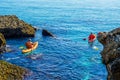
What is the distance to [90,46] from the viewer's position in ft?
176

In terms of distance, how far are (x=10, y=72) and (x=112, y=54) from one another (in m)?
18.2

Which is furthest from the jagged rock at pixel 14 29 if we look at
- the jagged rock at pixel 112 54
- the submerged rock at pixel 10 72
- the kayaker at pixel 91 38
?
the jagged rock at pixel 112 54

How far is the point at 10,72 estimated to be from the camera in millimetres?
34250

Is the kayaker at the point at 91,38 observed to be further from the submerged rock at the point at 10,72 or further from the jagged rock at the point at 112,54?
the jagged rock at the point at 112,54

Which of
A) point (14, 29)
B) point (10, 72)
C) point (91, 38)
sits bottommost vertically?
point (10, 72)

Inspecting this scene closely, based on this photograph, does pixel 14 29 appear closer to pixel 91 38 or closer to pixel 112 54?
pixel 91 38

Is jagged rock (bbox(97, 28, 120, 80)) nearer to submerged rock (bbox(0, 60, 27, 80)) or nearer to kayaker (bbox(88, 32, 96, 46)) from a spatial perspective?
submerged rock (bbox(0, 60, 27, 80))

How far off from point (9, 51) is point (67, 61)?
11.6 m

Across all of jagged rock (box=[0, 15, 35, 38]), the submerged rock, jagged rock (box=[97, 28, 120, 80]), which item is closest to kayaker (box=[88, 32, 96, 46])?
jagged rock (box=[0, 15, 35, 38])

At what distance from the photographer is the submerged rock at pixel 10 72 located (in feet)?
108

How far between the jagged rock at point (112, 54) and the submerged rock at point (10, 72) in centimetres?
1446

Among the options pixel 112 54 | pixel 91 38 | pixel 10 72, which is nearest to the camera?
pixel 112 54

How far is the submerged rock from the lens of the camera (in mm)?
32994

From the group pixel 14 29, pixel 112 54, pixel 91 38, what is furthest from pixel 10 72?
pixel 14 29
